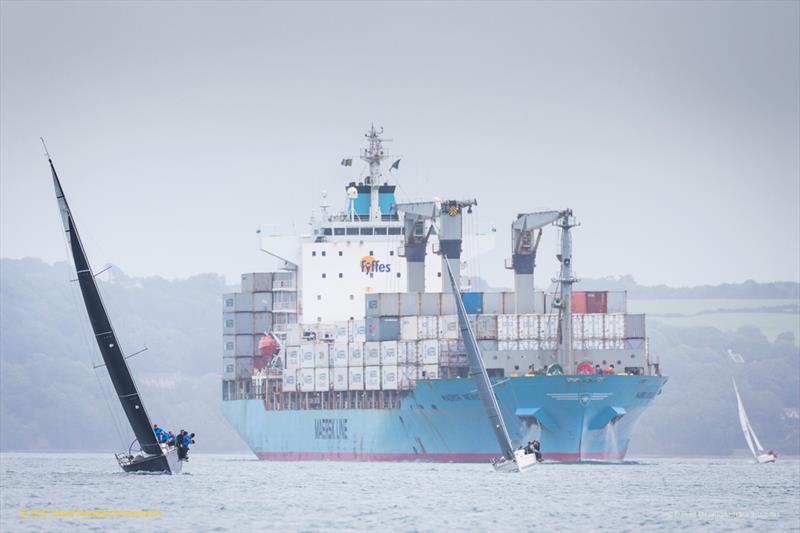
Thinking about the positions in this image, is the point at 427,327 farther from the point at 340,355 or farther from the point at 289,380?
the point at 289,380

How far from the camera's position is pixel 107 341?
76.2 m

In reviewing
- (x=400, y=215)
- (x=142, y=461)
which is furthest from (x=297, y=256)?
(x=142, y=461)

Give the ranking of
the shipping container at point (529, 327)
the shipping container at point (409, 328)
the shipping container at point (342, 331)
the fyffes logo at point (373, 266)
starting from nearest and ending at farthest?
1. the shipping container at point (529, 327)
2. the shipping container at point (409, 328)
3. the shipping container at point (342, 331)
4. the fyffes logo at point (373, 266)

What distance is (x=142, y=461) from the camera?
77250 millimetres

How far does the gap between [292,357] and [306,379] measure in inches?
86.2

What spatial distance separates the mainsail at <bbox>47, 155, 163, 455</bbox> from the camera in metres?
75.3

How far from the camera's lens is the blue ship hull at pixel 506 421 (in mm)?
95562

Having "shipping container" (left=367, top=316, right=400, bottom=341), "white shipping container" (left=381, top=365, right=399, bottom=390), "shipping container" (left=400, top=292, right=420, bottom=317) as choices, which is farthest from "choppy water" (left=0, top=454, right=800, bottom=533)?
"shipping container" (left=400, top=292, right=420, bottom=317)

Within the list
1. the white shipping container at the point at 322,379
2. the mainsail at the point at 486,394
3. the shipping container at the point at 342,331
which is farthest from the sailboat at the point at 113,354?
the white shipping container at the point at 322,379

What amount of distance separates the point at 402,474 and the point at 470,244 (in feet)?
125

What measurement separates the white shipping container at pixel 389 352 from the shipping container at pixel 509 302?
6.43 meters

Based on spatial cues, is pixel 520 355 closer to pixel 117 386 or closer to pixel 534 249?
pixel 534 249

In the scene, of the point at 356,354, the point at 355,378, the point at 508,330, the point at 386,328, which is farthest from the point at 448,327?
the point at 355,378

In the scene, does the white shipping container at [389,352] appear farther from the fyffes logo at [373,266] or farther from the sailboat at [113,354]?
the sailboat at [113,354]
